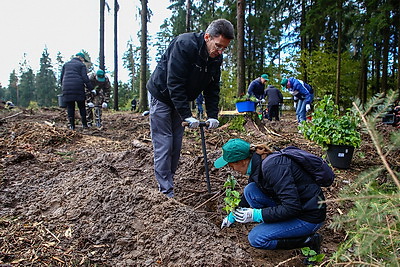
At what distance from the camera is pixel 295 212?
6.65 ft

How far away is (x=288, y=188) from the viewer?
1.99m

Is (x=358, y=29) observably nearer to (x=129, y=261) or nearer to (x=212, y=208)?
(x=212, y=208)

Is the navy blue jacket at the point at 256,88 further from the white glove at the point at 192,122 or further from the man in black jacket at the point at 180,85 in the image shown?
the white glove at the point at 192,122

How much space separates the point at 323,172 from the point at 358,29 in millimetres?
13047

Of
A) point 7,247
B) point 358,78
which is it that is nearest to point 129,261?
point 7,247

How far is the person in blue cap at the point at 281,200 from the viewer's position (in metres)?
2.02

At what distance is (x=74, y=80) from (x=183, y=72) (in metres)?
5.26

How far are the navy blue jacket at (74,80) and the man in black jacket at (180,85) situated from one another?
473 centimetres

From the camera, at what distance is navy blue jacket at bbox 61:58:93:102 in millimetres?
6941

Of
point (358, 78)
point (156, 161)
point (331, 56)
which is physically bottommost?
point (156, 161)

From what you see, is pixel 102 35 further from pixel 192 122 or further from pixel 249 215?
pixel 249 215

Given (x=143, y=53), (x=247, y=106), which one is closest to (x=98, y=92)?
(x=247, y=106)

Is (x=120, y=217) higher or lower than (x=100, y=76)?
lower

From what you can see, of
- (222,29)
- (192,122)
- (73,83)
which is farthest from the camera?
(73,83)
